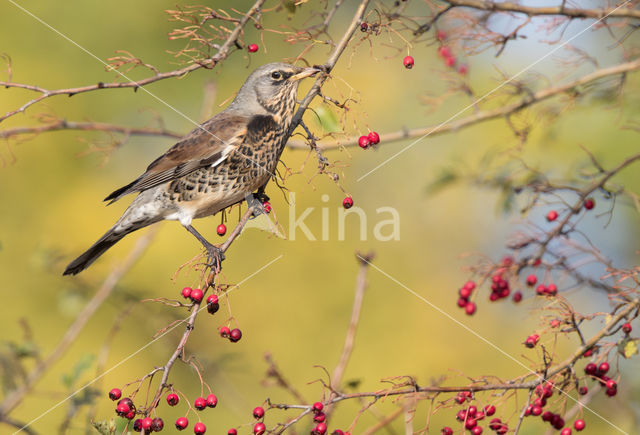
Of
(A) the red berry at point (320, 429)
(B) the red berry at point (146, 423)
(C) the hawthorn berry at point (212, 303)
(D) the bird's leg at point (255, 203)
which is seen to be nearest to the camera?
(B) the red berry at point (146, 423)

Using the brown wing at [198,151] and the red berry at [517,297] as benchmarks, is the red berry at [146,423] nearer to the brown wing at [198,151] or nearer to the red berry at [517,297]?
the brown wing at [198,151]

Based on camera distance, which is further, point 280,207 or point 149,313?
point 280,207

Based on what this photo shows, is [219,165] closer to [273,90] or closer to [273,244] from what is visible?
[273,90]

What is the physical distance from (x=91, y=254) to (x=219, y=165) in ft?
2.52

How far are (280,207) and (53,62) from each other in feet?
7.76

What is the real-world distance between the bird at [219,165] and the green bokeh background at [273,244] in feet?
2.87

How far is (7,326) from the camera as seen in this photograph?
469 centimetres

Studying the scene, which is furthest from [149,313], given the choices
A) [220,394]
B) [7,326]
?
[7,326]

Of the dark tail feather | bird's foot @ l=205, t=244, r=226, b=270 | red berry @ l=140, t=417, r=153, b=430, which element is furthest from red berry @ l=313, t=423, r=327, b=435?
the dark tail feather

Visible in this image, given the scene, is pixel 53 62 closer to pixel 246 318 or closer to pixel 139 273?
pixel 139 273

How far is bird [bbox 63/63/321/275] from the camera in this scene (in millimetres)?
3090

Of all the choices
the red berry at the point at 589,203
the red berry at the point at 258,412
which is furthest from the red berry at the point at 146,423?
the red berry at the point at 589,203

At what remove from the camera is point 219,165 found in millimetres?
3174

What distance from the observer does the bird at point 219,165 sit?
3090 millimetres
